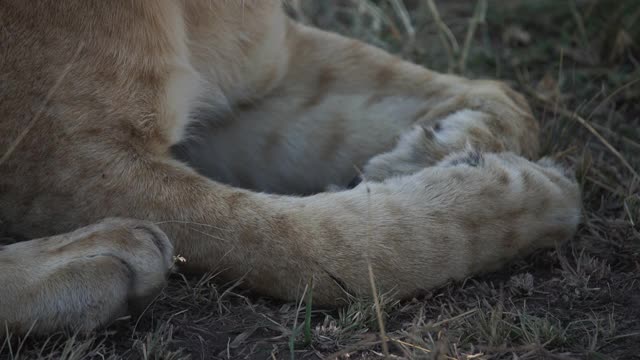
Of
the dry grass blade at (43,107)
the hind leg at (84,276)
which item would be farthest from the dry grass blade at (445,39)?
the hind leg at (84,276)

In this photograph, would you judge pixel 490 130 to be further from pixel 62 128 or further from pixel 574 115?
pixel 62 128

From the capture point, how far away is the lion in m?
1.74

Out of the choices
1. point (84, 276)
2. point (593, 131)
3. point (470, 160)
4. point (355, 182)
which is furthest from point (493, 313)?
point (593, 131)

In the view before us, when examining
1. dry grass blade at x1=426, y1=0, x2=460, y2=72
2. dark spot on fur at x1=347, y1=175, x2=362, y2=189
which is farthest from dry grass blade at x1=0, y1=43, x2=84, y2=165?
dry grass blade at x1=426, y1=0, x2=460, y2=72

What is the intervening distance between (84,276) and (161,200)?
243 millimetres

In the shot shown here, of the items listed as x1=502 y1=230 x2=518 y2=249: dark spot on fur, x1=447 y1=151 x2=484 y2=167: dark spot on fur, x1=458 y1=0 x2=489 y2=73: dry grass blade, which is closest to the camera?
x1=502 y1=230 x2=518 y2=249: dark spot on fur

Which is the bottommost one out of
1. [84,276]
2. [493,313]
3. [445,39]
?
[445,39]

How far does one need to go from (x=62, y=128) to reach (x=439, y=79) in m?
1.01

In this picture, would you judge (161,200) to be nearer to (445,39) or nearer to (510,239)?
(510,239)

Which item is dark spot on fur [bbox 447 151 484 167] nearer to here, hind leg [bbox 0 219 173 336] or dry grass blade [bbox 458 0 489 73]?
hind leg [bbox 0 219 173 336]

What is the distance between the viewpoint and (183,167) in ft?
6.46

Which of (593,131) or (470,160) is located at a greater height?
(470,160)

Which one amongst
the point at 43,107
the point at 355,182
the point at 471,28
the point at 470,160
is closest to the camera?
the point at 43,107

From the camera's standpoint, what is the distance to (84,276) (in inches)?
66.8
